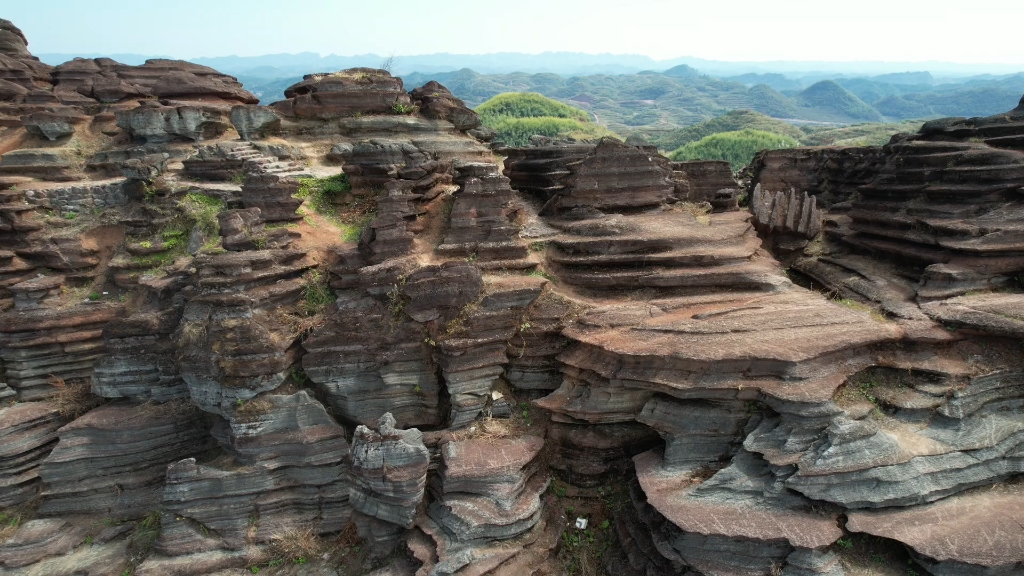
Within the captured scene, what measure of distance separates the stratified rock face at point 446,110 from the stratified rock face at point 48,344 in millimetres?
11637

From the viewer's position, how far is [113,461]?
13.0m

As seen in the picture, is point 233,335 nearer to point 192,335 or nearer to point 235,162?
point 192,335

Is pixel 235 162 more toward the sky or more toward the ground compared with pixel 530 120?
more toward the sky

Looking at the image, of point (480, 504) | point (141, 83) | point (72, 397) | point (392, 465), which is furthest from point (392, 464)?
point (141, 83)

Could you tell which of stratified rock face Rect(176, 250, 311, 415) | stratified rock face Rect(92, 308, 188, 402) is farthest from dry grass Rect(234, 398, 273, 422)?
stratified rock face Rect(92, 308, 188, 402)

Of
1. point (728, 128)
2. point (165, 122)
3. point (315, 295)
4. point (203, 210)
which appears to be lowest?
point (728, 128)

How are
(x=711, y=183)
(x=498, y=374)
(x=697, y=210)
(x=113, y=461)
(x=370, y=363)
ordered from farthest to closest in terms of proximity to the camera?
(x=711, y=183)
(x=697, y=210)
(x=113, y=461)
(x=498, y=374)
(x=370, y=363)

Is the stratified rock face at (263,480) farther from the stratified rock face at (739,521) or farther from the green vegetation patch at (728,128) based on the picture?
the green vegetation patch at (728,128)

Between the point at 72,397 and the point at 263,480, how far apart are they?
6.38 metres

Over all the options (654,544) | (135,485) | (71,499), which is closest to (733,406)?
(654,544)

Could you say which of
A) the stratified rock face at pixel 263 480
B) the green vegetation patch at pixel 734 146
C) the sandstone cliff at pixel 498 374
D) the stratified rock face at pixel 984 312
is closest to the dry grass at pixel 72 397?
the sandstone cliff at pixel 498 374

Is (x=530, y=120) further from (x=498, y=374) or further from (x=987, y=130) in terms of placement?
(x=498, y=374)

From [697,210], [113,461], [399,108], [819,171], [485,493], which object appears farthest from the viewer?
[819,171]

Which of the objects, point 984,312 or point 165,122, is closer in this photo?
point 984,312
